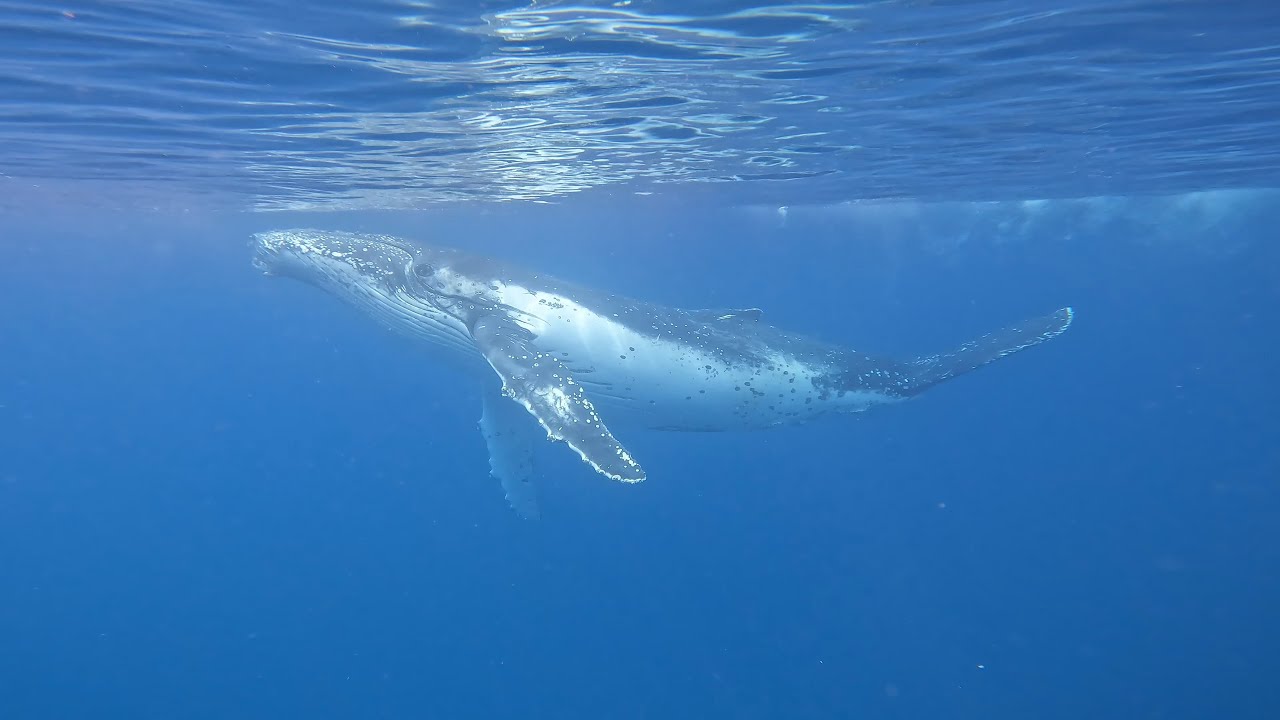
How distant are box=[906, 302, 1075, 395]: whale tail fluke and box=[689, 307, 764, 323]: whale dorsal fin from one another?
306 centimetres

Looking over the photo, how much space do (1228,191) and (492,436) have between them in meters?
26.4

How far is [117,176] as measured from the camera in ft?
63.1

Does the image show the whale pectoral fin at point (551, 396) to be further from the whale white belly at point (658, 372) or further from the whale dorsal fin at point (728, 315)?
the whale dorsal fin at point (728, 315)

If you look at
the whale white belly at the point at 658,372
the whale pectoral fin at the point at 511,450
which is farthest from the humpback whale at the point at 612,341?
the whale pectoral fin at the point at 511,450

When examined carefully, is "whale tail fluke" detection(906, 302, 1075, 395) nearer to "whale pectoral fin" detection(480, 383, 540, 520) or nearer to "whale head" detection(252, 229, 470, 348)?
"whale pectoral fin" detection(480, 383, 540, 520)

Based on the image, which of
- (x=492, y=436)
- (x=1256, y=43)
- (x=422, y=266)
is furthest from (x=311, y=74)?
(x=1256, y=43)

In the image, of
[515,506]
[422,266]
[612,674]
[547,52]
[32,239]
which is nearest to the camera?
[547,52]

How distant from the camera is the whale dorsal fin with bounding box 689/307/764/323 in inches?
458

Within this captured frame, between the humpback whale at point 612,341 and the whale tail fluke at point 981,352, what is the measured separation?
36mm

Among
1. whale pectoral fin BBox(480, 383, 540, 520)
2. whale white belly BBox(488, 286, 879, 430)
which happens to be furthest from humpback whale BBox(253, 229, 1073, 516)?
whale pectoral fin BBox(480, 383, 540, 520)

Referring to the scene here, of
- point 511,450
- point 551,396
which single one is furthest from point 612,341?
point 511,450

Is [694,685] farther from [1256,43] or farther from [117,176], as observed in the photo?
[117,176]

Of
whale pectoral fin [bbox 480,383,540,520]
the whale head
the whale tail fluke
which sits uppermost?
the whale head

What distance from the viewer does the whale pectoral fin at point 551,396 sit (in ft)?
24.2
